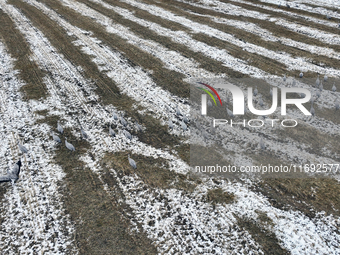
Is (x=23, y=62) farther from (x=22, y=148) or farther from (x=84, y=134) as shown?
(x=84, y=134)

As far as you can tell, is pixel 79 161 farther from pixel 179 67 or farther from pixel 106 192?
pixel 179 67

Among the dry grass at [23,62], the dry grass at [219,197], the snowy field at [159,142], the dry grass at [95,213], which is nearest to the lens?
the dry grass at [95,213]

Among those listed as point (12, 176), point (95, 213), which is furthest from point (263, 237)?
point (12, 176)

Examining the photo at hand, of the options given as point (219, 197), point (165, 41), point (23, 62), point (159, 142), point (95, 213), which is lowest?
point (95, 213)

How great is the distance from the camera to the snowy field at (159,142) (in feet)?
17.0

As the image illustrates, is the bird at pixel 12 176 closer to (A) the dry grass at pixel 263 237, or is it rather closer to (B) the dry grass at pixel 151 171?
(B) the dry grass at pixel 151 171

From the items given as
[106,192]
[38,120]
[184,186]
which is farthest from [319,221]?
[38,120]

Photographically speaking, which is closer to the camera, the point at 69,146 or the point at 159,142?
the point at 69,146

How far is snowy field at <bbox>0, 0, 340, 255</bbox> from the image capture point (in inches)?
204

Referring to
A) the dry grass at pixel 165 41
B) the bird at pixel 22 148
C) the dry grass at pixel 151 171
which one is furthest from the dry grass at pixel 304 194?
the bird at pixel 22 148

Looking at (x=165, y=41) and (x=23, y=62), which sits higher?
(x=165, y=41)

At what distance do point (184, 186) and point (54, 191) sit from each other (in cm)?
282

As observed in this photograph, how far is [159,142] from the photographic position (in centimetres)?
750

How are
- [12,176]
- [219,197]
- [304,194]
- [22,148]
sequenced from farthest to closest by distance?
[22,148] < [12,176] < [219,197] < [304,194]
